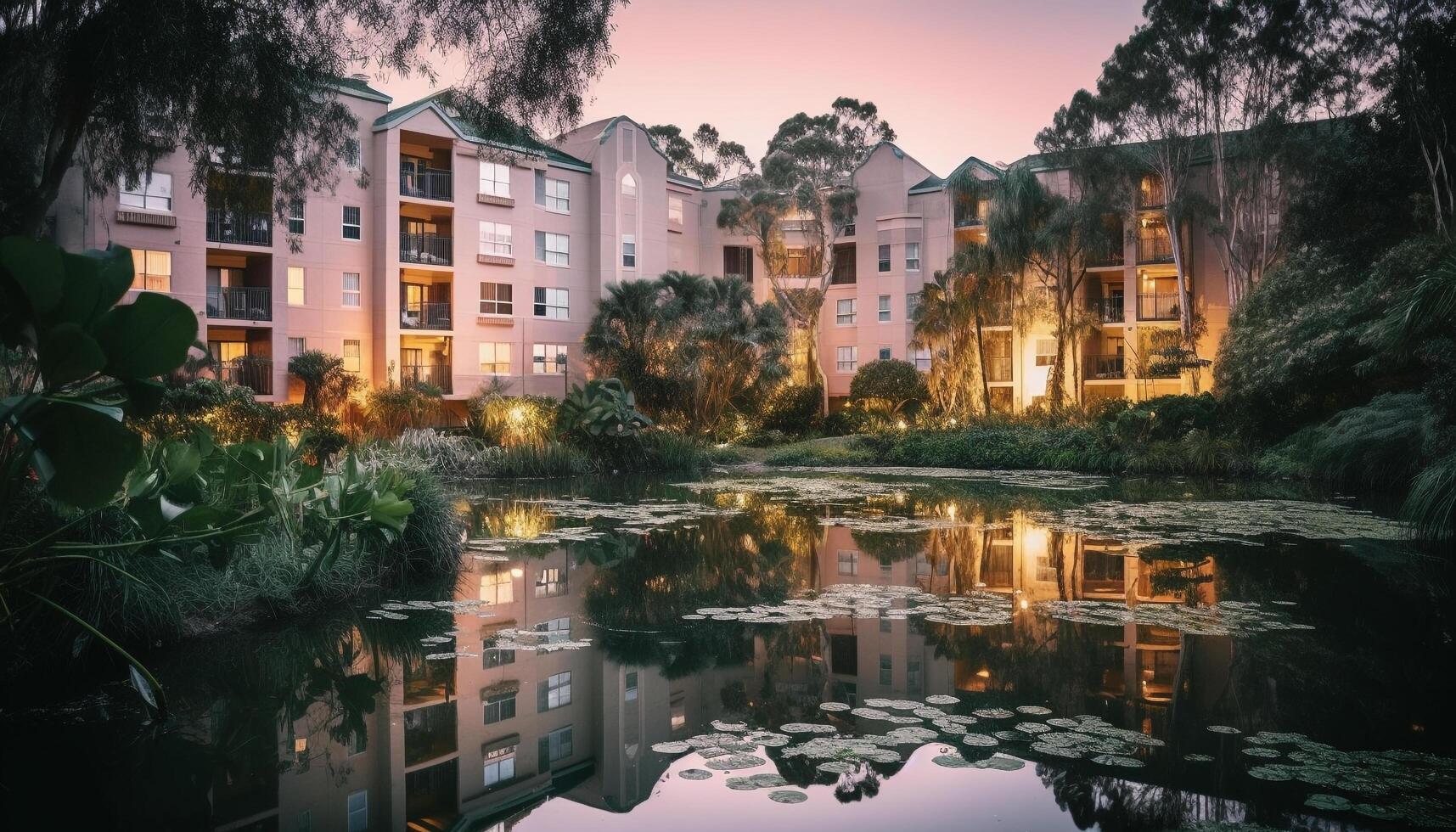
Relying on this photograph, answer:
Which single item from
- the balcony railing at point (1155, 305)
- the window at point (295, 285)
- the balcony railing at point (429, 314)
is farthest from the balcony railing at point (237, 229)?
the balcony railing at point (1155, 305)

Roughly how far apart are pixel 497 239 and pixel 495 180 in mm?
2168

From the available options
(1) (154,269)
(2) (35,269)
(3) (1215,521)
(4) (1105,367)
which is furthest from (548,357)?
(2) (35,269)

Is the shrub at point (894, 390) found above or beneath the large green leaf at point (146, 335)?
above

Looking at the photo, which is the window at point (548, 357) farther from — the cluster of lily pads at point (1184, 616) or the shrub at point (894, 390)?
the cluster of lily pads at point (1184, 616)

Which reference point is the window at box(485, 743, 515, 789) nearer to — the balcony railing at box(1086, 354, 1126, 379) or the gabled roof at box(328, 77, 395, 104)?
the gabled roof at box(328, 77, 395, 104)

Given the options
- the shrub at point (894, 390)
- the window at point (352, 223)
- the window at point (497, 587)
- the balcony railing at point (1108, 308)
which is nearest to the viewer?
the window at point (497, 587)

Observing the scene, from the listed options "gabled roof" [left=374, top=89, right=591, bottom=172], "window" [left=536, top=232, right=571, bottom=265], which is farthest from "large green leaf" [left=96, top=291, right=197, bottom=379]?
"window" [left=536, top=232, right=571, bottom=265]

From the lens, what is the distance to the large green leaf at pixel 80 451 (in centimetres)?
390

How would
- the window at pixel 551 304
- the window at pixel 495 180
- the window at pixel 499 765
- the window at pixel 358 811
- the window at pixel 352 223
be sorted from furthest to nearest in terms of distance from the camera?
the window at pixel 551 304
the window at pixel 495 180
the window at pixel 352 223
the window at pixel 499 765
the window at pixel 358 811

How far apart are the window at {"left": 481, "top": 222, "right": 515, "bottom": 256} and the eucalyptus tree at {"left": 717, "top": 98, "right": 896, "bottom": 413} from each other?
A: 9384 millimetres

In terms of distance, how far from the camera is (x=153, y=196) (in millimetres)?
28578

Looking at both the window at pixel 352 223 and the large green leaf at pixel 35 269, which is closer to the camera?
the large green leaf at pixel 35 269

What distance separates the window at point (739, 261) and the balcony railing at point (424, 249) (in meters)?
13.7

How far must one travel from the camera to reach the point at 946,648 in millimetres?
6996
